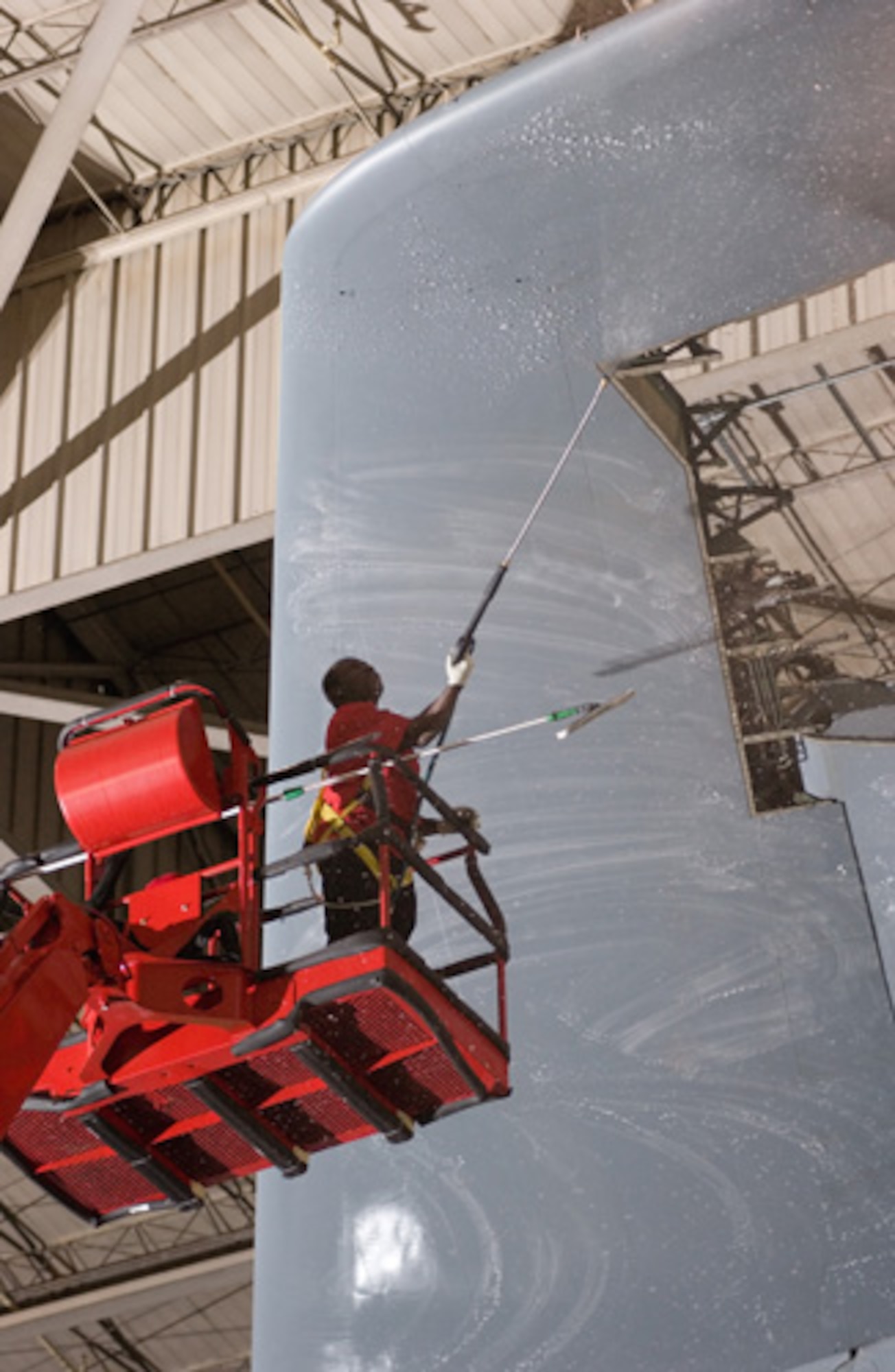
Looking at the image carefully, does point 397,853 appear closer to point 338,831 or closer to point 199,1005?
point 338,831

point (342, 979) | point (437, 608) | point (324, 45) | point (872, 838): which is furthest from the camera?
point (324, 45)

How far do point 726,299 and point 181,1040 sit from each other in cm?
474

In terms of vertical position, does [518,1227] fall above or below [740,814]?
below

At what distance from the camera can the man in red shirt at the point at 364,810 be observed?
982cm

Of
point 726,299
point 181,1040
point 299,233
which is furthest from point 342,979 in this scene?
point 299,233

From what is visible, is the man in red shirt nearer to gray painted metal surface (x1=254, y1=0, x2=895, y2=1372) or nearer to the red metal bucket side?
gray painted metal surface (x1=254, y1=0, x2=895, y2=1372)

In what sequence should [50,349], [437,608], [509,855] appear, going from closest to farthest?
[509,855] → [437,608] → [50,349]

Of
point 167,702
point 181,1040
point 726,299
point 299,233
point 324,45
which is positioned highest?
point 324,45

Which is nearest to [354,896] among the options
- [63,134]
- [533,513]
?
[533,513]

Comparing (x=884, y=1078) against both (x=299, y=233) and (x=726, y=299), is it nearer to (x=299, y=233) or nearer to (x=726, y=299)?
(x=726, y=299)

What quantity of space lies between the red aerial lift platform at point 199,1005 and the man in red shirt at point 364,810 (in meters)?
0.19

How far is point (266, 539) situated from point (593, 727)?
40.7 ft

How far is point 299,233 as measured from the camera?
13453 millimetres

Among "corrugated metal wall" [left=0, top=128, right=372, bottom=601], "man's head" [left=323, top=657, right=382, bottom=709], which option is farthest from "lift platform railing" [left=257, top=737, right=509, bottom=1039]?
"corrugated metal wall" [left=0, top=128, right=372, bottom=601]
